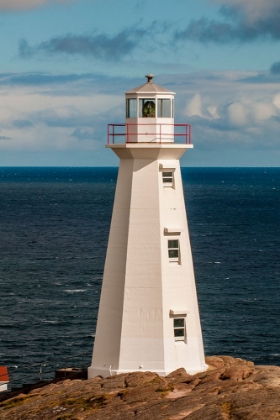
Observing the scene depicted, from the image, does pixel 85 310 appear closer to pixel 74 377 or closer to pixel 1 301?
pixel 1 301

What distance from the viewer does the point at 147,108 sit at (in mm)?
32062

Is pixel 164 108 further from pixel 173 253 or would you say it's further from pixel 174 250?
pixel 173 253

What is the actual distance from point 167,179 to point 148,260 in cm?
299

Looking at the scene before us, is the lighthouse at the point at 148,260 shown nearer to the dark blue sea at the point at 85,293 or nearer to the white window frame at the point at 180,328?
the white window frame at the point at 180,328

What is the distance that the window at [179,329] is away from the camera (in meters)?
31.7

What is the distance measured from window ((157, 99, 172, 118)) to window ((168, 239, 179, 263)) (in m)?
4.45

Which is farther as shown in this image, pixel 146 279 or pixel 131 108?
pixel 131 108

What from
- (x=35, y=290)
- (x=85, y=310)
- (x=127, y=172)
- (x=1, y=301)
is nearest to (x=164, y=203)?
(x=127, y=172)

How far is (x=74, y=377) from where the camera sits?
33.7 m

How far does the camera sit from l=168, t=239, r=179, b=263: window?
31.9m

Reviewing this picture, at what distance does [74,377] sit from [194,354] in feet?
16.0

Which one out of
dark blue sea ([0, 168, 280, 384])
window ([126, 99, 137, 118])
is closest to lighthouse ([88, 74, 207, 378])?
window ([126, 99, 137, 118])

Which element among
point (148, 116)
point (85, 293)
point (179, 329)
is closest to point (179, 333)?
point (179, 329)

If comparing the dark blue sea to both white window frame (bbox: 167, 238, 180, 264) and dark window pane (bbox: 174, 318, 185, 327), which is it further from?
white window frame (bbox: 167, 238, 180, 264)
